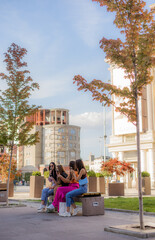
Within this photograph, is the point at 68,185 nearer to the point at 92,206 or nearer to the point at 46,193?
the point at 46,193

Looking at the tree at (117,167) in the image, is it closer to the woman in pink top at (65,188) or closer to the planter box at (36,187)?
the planter box at (36,187)

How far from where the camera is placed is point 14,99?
48.3 ft

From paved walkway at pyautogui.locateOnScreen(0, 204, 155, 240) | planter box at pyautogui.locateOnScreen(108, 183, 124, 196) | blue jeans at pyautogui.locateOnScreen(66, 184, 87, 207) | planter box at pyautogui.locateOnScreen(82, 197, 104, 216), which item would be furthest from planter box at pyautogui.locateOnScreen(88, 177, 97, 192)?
paved walkway at pyautogui.locateOnScreen(0, 204, 155, 240)

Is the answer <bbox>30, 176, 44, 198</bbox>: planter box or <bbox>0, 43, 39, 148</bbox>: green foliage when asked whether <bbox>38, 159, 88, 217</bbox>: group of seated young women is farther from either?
<bbox>30, 176, 44, 198</bbox>: planter box

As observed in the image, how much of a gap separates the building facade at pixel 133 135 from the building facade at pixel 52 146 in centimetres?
8516

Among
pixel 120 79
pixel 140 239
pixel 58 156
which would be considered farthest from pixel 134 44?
pixel 58 156

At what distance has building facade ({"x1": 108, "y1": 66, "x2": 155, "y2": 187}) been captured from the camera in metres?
43.6

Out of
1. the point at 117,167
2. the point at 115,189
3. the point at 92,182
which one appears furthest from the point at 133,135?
the point at 115,189

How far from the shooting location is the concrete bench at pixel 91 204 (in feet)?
33.4

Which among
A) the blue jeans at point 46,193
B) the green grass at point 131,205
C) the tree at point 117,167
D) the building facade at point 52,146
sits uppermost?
the building facade at point 52,146

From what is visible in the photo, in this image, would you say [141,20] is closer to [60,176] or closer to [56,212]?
[60,176]

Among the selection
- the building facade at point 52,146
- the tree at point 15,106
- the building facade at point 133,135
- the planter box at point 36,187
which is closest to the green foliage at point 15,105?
the tree at point 15,106

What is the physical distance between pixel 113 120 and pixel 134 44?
133 feet

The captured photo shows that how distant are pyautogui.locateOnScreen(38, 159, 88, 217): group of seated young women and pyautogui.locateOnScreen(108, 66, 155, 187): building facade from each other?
31.9 m
